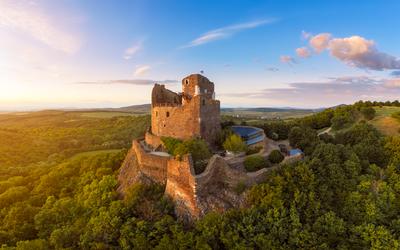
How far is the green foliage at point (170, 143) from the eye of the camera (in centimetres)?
2951

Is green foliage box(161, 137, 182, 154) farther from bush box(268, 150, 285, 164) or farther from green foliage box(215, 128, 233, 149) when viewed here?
bush box(268, 150, 285, 164)

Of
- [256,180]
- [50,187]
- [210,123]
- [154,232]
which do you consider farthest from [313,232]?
[50,187]

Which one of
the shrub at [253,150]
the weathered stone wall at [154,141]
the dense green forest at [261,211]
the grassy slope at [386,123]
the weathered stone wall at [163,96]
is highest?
the weathered stone wall at [163,96]

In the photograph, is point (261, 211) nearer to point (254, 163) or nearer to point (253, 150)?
point (254, 163)

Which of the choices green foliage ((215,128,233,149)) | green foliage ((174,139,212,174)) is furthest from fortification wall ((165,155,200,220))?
green foliage ((215,128,233,149))

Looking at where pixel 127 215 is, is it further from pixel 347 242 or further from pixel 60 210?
pixel 347 242

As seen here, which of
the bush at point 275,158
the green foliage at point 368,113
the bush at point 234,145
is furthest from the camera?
the green foliage at point 368,113

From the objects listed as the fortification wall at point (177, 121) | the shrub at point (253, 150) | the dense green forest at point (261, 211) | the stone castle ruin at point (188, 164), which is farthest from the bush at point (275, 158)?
the fortification wall at point (177, 121)

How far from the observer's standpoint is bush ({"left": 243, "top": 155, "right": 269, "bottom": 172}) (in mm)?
24531

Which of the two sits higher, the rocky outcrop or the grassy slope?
the grassy slope

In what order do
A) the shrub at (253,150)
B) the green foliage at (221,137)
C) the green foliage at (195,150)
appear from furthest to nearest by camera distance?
the green foliage at (221,137)
the shrub at (253,150)
the green foliage at (195,150)

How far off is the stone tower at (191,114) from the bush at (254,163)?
700cm

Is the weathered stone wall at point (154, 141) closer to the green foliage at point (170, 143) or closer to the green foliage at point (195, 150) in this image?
the green foliage at point (170, 143)

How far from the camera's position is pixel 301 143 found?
31.9 meters
